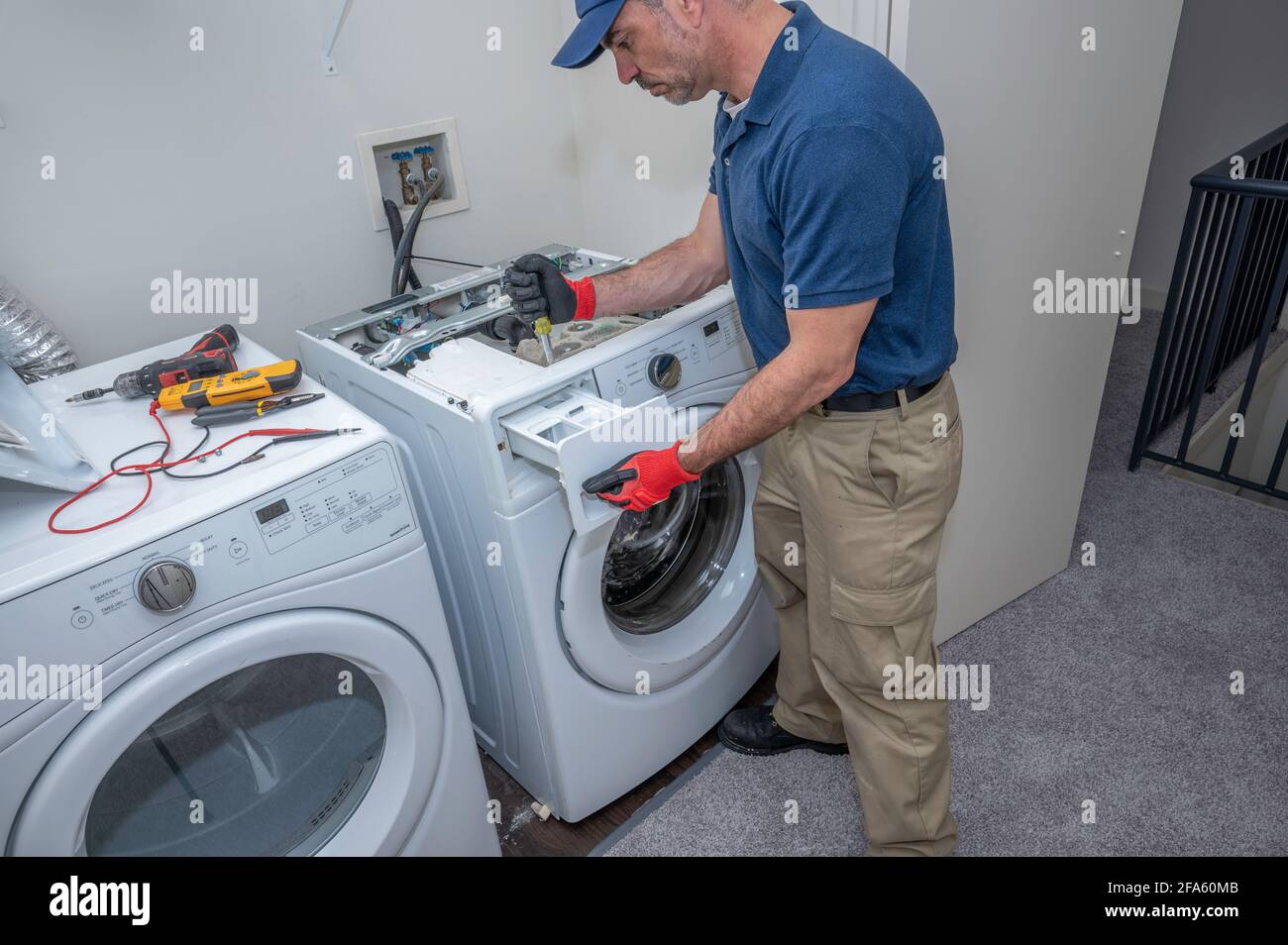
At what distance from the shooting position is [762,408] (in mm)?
1176

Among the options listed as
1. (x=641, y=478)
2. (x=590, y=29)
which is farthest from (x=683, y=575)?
(x=590, y=29)

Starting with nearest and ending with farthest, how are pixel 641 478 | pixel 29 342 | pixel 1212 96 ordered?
1. pixel 641 478
2. pixel 29 342
3. pixel 1212 96

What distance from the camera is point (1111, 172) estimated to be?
5.53 ft

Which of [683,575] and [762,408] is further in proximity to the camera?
[683,575]

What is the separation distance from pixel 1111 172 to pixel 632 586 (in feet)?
3.98

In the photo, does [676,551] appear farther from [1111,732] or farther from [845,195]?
[1111,732]

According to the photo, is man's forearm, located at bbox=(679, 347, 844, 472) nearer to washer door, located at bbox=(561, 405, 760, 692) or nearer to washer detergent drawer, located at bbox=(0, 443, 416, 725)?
washer door, located at bbox=(561, 405, 760, 692)

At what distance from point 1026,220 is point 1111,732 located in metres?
1.03

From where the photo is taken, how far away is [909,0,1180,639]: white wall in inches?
54.4

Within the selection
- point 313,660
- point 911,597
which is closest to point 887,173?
point 911,597

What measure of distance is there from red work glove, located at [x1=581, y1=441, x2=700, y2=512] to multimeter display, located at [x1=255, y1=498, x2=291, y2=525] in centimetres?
38

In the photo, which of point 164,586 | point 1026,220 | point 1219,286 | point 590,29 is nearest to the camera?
point 164,586

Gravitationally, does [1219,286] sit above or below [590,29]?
below

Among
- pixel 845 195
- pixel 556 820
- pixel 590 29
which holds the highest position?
pixel 590 29
